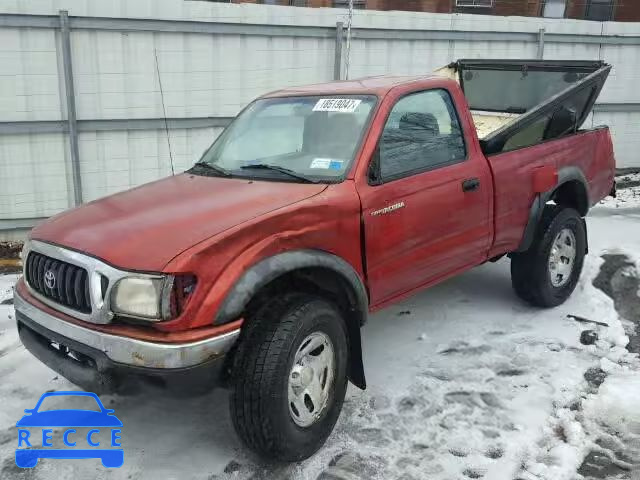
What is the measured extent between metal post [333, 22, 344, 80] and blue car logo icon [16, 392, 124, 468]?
18.8ft

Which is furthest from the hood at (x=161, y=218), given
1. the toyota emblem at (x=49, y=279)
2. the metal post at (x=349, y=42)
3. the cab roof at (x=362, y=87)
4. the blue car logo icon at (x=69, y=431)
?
the metal post at (x=349, y=42)

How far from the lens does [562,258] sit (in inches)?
193

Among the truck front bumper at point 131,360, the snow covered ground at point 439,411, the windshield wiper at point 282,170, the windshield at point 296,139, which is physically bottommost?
the snow covered ground at point 439,411

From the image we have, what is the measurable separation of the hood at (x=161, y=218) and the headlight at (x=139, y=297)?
0.19ft

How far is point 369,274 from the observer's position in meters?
3.27

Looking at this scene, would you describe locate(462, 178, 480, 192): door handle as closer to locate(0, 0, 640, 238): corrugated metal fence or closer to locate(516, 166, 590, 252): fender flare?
locate(516, 166, 590, 252): fender flare

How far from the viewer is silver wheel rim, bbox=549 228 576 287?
4.81 metres

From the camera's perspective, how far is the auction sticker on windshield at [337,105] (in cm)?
356

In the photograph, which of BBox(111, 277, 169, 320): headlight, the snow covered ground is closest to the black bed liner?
the snow covered ground

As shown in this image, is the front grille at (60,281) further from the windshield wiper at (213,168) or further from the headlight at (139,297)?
the windshield wiper at (213,168)

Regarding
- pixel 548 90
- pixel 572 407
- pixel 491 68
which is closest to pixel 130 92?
pixel 491 68

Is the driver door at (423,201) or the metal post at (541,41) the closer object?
the driver door at (423,201)

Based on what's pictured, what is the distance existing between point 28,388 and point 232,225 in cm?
195

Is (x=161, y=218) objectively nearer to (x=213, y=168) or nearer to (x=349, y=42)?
(x=213, y=168)
